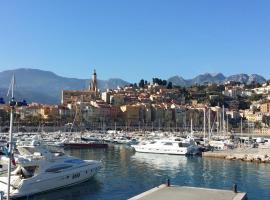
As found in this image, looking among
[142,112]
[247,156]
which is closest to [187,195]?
[247,156]

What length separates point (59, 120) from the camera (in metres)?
112

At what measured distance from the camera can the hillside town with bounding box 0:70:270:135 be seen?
363ft

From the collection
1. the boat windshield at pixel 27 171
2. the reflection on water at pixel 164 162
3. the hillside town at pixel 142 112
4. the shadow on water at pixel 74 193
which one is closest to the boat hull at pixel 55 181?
the shadow on water at pixel 74 193

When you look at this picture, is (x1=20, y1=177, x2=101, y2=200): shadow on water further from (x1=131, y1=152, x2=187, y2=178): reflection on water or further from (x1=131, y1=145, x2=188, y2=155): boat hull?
(x1=131, y1=145, x2=188, y2=155): boat hull

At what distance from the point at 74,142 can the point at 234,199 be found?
4487cm

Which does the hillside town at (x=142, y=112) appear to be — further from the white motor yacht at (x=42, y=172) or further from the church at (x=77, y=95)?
the white motor yacht at (x=42, y=172)

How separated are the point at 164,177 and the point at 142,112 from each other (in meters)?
91.3

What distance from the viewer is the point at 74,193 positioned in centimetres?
2712

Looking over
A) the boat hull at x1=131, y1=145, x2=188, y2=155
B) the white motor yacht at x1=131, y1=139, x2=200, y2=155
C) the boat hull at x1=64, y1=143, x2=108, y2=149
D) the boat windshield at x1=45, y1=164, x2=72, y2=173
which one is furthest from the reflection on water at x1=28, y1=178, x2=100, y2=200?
the boat hull at x1=64, y1=143, x2=108, y2=149

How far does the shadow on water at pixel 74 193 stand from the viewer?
25.7 meters

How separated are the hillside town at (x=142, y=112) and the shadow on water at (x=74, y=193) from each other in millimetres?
66569

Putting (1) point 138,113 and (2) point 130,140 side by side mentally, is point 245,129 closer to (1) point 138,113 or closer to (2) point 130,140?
(1) point 138,113

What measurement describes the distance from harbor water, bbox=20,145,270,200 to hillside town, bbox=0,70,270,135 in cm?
5237

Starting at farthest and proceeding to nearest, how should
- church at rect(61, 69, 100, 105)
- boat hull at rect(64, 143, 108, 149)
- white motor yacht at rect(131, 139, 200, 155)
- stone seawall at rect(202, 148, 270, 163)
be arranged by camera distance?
church at rect(61, 69, 100, 105), boat hull at rect(64, 143, 108, 149), white motor yacht at rect(131, 139, 200, 155), stone seawall at rect(202, 148, 270, 163)
